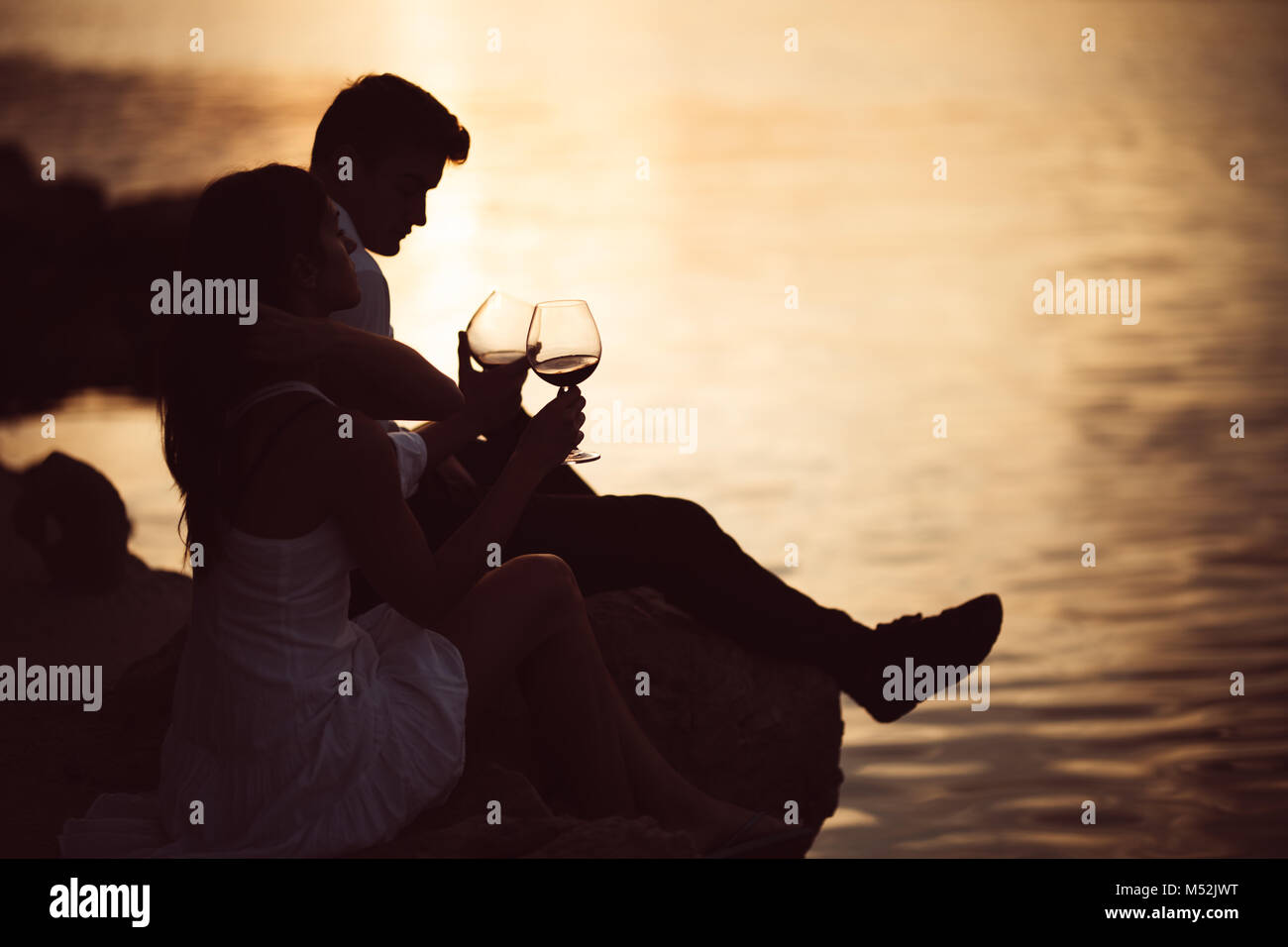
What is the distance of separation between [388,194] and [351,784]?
1.44 m

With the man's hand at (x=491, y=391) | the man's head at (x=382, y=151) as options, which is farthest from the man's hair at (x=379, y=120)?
the man's hand at (x=491, y=391)

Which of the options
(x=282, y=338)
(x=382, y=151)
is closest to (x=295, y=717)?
(x=282, y=338)

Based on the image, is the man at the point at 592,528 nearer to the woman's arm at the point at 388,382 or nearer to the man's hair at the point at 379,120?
the man's hair at the point at 379,120

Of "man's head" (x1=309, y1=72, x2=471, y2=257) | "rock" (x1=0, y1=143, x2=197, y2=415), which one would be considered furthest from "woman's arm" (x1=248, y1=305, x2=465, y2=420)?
"rock" (x1=0, y1=143, x2=197, y2=415)

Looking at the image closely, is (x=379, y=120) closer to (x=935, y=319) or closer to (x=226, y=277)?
(x=226, y=277)

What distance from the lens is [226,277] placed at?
2.64 meters

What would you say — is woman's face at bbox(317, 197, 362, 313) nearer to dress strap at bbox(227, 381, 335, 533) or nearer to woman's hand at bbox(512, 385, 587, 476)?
dress strap at bbox(227, 381, 335, 533)

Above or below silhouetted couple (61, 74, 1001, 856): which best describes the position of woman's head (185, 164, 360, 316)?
above

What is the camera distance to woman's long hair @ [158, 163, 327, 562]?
2.63 meters

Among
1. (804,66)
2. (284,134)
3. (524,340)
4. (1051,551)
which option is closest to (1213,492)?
(1051,551)

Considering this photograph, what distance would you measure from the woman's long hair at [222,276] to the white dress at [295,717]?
0.23 ft

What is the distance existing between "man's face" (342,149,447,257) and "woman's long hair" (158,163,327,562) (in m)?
0.86
